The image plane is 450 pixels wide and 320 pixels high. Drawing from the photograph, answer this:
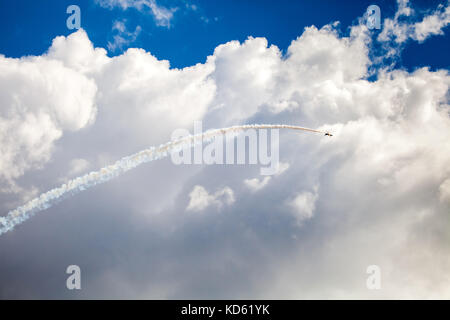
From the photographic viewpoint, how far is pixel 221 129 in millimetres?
76000
